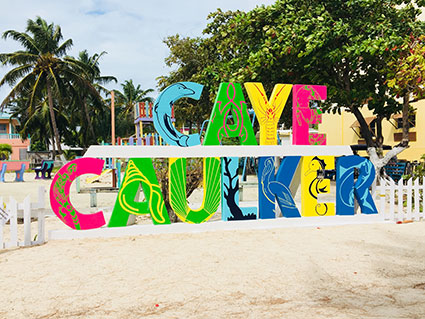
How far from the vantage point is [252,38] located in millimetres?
15438

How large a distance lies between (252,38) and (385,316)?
523 inches

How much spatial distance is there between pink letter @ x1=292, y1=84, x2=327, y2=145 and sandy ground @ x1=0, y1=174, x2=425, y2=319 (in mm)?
2087

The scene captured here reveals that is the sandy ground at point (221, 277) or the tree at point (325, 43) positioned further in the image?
the tree at point (325, 43)

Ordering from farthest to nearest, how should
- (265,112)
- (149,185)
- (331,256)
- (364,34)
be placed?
(364,34)
(265,112)
(149,185)
(331,256)

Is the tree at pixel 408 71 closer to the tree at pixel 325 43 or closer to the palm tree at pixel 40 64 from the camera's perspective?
the tree at pixel 325 43

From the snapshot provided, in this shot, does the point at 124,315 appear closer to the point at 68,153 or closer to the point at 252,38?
the point at 252,38

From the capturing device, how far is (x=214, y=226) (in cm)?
746

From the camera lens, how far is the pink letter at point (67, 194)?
659 cm

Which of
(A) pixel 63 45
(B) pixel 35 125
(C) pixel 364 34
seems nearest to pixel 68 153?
(B) pixel 35 125

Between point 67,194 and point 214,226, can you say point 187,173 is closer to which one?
point 214,226

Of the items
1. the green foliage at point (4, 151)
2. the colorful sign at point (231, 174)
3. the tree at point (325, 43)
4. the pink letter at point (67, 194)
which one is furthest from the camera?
the green foliage at point (4, 151)

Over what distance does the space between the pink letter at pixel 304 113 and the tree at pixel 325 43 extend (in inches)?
222

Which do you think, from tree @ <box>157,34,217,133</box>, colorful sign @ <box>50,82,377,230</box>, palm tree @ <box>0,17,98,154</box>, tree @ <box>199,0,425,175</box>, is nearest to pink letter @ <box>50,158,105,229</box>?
colorful sign @ <box>50,82,377,230</box>

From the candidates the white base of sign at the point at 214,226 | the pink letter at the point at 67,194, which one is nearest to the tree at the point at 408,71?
the white base of sign at the point at 214,226
